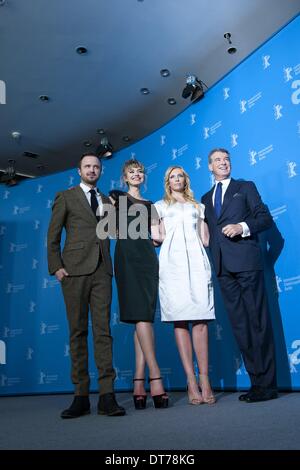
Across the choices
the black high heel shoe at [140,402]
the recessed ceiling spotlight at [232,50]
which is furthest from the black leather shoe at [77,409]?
the recessed ceiling spotlight at [232,50]

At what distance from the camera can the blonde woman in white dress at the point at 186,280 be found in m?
2.76

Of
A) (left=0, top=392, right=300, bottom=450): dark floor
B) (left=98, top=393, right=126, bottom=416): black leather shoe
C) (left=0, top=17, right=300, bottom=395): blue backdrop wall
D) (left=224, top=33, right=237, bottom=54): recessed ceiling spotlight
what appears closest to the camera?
(left=0, top=392, right=300, bottom=450): dark floor

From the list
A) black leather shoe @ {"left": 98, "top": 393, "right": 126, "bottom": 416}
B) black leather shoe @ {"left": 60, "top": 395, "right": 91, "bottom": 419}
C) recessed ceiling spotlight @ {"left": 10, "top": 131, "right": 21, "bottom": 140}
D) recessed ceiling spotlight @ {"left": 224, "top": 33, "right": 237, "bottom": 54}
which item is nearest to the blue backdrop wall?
recessed ceiling spotlight @ {"left": 224, "top": 33, "right": 237, "bottom": 54}

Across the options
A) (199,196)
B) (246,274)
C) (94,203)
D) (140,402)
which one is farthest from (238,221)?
(199,196)

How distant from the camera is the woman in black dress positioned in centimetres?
272

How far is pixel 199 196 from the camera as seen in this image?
4.34 meters

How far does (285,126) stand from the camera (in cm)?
347

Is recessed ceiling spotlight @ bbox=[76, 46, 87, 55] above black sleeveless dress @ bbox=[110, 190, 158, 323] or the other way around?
above

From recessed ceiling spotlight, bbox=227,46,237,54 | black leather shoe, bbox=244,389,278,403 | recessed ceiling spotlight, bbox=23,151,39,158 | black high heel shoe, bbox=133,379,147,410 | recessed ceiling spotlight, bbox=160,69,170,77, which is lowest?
black high heel shoe, bbox=133,379,147,410

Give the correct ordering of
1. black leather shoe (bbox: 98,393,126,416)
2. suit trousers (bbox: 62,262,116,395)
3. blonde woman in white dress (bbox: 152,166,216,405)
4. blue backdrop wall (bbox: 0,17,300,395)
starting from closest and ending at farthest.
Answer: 1. black leather shoe (bbox: 98,393,126,416)
2. suit trousers (bbox: 62,262,116,395)
3. blonde woman in white dress (bbox: 152,166,216,405)
4. blue backdrop wall (bbox: 0,17,300,395)

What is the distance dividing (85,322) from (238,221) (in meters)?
1.20

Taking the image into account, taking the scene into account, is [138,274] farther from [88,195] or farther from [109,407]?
[109,407]

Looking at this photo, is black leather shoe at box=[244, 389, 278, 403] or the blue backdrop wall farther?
the blue backdrop wall

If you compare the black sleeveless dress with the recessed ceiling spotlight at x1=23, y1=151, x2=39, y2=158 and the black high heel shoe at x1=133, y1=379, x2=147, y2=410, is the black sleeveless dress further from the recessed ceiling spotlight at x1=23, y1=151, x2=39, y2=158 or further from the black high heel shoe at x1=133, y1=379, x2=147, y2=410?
the recessed ceiling spotlight at x1=23, y1=151, x2=39, y2=158
